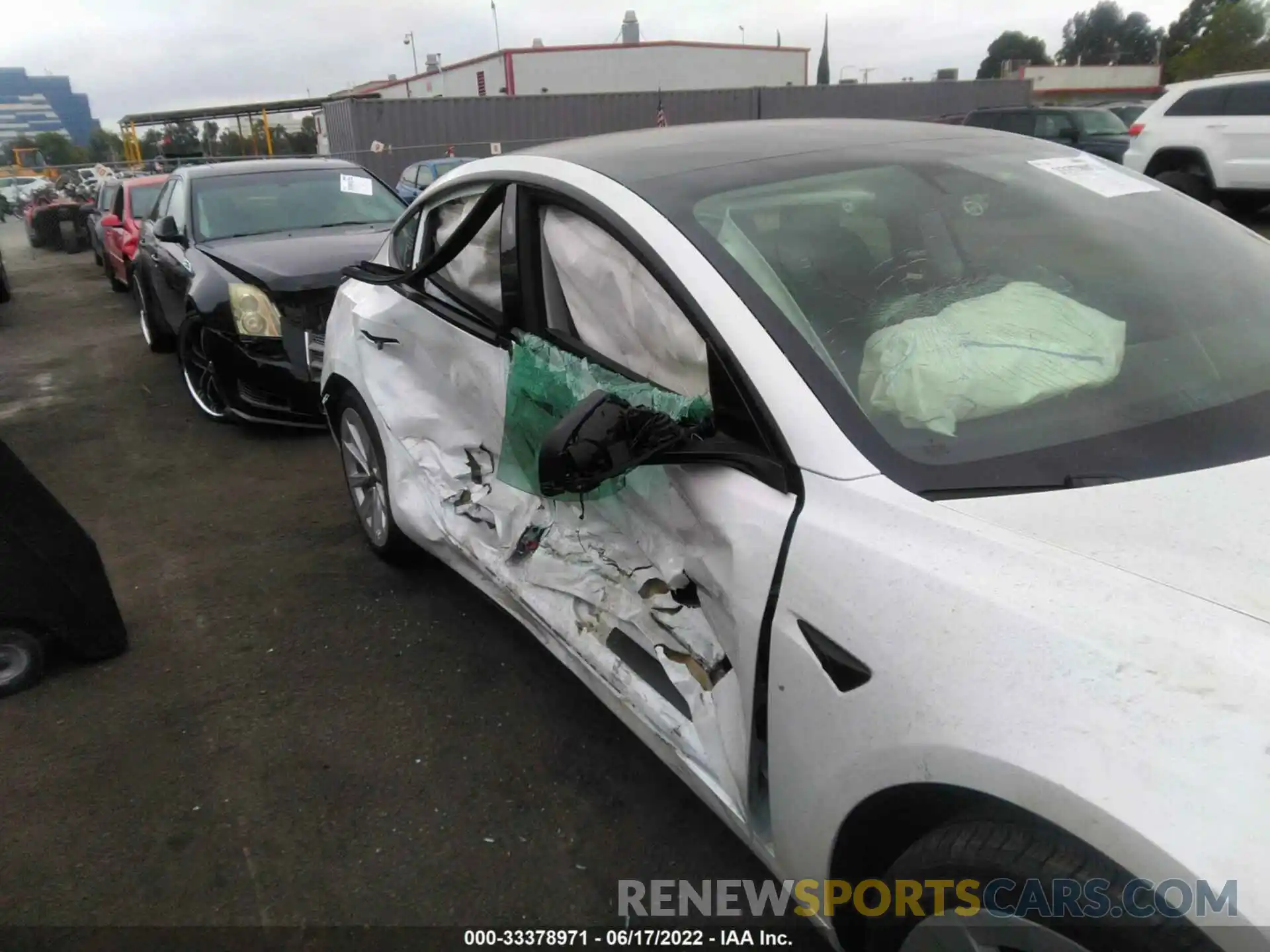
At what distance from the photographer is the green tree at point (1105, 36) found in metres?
78.2

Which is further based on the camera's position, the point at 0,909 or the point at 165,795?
the point at 165,795

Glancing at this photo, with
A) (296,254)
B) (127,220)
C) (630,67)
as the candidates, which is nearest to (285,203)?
(296,254)

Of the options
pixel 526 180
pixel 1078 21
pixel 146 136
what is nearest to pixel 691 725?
pixel 526 180

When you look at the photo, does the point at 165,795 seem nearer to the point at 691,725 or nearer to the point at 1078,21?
the point at 691,725

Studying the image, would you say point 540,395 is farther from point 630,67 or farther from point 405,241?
point 630,67

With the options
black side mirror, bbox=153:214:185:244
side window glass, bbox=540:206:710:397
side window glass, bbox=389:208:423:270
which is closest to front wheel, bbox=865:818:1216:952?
side window glass, bbox=540:206:710:397

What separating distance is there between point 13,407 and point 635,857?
262 inches

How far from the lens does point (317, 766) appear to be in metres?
2.73

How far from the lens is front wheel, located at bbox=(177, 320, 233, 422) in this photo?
5.64 meters

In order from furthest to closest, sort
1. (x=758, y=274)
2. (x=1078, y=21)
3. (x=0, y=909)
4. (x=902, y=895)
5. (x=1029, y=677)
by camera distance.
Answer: (x=1078, y=21) → (x=0, y=909) → (x=758, y=274) → (x=902, y=895) → (x=1029, y=677)

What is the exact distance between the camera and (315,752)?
9.16ft

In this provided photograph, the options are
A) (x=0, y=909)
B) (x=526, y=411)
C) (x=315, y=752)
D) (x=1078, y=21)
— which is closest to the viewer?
(x=0, y=909)

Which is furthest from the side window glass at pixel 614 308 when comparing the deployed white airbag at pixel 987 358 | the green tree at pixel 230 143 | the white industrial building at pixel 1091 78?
the white industrial building at pixel 1091 78

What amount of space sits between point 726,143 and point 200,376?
15.9ft
